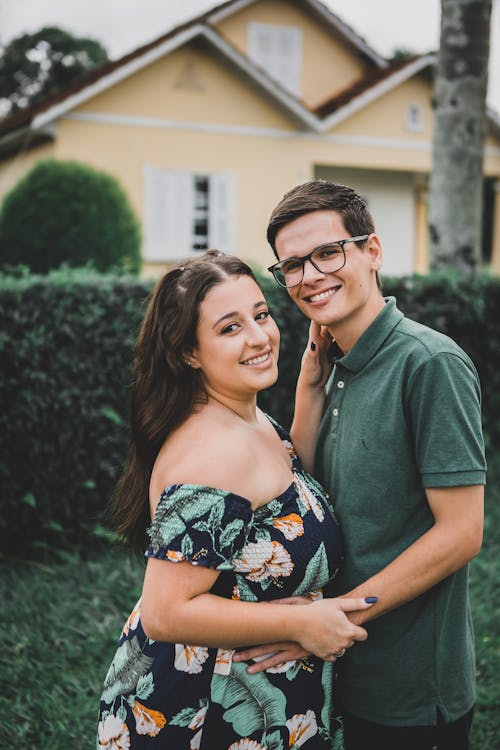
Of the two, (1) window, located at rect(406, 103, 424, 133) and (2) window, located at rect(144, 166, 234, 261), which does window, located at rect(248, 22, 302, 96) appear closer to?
(1) window, located at rect(406, 103, 424, 133)

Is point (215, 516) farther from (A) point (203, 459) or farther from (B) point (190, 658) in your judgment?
(B) point (190, 658)

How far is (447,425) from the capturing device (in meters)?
1.94

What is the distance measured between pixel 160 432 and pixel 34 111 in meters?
13.8

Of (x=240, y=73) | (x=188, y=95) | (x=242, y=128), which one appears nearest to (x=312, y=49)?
(x=240, y=73)

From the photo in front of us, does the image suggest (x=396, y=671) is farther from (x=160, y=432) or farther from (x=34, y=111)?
(x=34, y=111)

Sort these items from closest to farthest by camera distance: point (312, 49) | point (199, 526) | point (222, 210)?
point (199, 526), point (222, 210), point (312, 49)

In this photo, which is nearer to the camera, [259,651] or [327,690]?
[259,651]

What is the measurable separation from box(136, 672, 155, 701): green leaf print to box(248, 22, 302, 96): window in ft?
59.5

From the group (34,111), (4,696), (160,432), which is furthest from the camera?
(34,111)

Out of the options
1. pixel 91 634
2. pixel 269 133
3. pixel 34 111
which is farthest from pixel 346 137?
pixel 91 634

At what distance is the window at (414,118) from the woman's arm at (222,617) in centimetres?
1726

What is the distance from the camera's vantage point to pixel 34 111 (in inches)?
568

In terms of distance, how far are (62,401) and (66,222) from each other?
23.6 ft

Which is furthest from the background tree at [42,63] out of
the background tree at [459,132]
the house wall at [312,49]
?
the background tree at [459,132]
